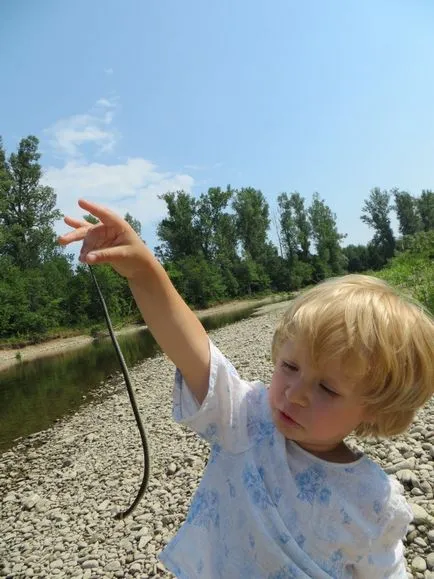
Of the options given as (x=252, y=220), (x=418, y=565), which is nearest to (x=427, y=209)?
(x=252, y=220)

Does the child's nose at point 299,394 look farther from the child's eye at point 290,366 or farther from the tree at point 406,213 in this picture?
the tree at point 406,213

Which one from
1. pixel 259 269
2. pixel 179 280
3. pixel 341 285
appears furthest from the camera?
pixel 259 269

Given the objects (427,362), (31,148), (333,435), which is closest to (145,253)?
(333,435)

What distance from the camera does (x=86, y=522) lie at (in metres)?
4.54

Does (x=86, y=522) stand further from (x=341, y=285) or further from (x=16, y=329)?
(x=16, y=329)

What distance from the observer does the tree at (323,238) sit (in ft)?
184

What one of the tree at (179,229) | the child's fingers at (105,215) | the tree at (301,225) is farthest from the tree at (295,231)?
the child's fingers at (105,215)

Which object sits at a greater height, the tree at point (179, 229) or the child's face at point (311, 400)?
the tree at point (179, 229)

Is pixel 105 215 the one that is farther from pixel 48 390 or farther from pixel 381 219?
pixel 381 219

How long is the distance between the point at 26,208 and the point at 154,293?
111ft

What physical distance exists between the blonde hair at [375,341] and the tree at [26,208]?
32433mm

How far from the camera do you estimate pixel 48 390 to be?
12.4 meters

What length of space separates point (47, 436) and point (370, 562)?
7772 millimetres

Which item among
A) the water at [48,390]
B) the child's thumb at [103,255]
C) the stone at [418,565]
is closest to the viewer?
the child's thumb at [103,255]
